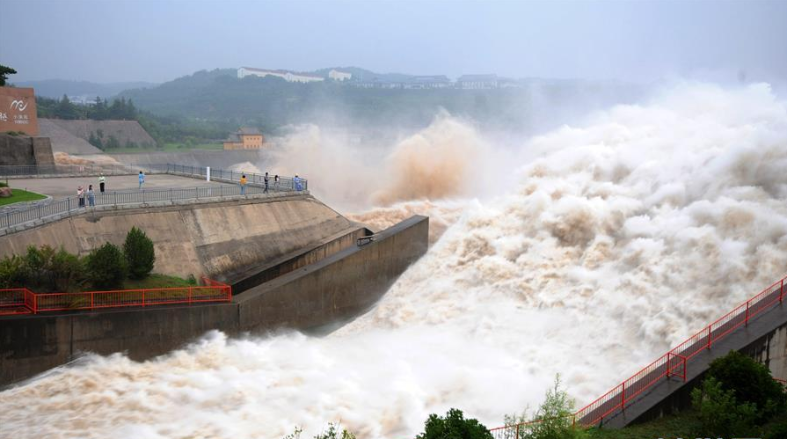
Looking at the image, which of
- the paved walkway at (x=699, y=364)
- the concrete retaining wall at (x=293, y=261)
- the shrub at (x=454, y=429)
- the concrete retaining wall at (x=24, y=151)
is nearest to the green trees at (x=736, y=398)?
the paved walkway at (x=699, y=364)

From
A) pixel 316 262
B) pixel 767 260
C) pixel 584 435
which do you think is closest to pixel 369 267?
pixel 316 262

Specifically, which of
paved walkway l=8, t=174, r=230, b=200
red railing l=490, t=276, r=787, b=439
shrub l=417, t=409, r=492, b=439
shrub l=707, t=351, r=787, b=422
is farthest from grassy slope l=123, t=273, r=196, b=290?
shrub l=707, t=351, r=787, b=422

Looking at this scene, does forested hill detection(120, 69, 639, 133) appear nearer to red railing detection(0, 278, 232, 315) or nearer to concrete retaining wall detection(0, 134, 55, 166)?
concrete retaining wall detection(0, 134, 55, 166)

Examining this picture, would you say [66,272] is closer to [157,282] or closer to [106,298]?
[106,298]

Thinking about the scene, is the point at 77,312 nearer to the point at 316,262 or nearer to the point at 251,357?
the point at 251,357

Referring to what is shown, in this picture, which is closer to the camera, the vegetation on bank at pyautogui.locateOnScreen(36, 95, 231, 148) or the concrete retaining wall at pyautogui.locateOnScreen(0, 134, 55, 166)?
the concrete retaining wall at pyautogui.locateOnScreen(0, 134, 55, 166)

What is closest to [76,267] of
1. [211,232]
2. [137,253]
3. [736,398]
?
[137,253]

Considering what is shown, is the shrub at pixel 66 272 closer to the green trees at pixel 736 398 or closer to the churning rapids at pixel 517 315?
the churning rapids at pixel 517 315
